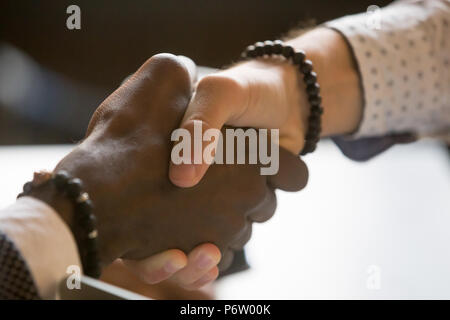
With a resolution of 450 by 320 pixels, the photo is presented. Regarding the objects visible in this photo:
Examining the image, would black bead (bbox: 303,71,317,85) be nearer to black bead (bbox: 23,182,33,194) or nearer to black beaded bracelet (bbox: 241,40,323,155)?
black beaded bracelet (bbox: 241,40,323,155)

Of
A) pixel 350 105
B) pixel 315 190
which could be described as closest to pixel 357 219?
pixel 315 190

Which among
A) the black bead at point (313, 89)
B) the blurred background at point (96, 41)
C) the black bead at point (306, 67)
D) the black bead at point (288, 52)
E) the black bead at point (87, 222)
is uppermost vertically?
the blurred background at point (96, 41)

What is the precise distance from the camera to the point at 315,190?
2.52 ft

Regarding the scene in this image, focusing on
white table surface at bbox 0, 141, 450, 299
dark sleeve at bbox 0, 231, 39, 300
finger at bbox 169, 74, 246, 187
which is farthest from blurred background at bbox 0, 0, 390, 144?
dark sleeve at bbox 0, 231, 39, 300

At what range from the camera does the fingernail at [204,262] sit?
502 millimetres

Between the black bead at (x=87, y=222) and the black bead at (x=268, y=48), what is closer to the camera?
the black bead at (x=87, y=222)

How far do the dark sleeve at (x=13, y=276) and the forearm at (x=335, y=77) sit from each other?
0.34m

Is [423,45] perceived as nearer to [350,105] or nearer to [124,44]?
[350,105]

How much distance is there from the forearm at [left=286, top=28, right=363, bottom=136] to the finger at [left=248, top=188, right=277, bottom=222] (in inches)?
3.7

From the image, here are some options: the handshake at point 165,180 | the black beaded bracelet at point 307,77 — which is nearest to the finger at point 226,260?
the handshake at point 165,180

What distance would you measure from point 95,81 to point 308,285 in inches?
24.0

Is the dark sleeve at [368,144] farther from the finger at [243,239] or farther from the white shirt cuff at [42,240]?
the white shirt cuff at [42,240]

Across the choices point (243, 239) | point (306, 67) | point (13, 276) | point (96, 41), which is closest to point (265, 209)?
point (243, 239)

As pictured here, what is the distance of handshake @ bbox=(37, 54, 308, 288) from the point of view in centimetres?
45
